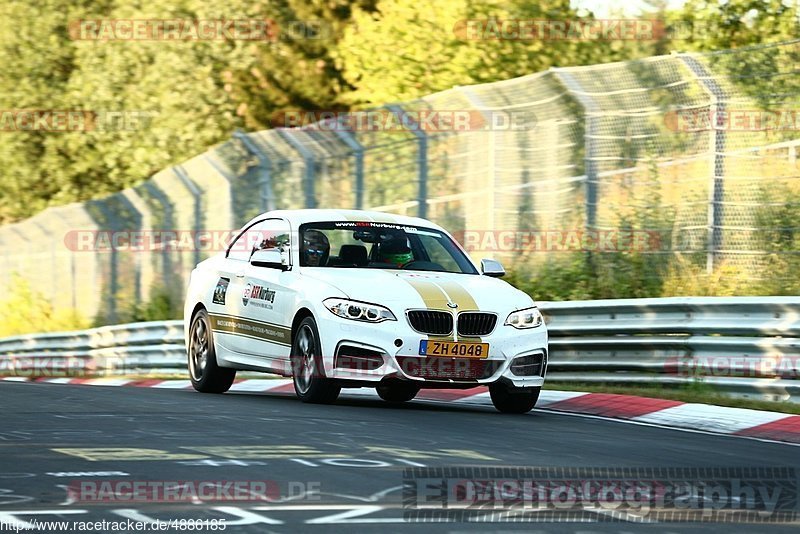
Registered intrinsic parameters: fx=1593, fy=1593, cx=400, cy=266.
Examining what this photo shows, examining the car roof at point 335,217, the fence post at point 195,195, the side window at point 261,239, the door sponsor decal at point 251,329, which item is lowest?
the door sponsor decal at point 251,329

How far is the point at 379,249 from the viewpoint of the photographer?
13398mm

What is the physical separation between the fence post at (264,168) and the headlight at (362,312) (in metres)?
9.96

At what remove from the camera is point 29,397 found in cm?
1312

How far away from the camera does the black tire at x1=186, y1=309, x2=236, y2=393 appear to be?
14492 mm

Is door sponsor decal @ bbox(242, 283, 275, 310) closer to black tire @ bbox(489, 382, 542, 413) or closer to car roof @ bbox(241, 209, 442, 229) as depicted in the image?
car roof @ bbox(241, 209, 442, 229)

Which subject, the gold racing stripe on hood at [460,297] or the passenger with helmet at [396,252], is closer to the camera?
the gold racing stripe on hood at [460,297]

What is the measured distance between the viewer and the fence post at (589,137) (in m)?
18.0

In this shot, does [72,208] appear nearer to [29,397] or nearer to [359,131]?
[359,131]

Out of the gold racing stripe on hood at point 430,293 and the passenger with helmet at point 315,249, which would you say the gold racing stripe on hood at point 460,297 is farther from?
the passenger with helmet at point 315,249

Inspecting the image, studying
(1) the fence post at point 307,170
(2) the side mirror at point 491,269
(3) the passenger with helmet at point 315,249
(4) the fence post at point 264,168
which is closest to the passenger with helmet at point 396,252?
(3) the passenger with helmet at point 315,249

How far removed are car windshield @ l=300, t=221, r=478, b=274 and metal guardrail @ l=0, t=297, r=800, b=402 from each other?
5.88 ft

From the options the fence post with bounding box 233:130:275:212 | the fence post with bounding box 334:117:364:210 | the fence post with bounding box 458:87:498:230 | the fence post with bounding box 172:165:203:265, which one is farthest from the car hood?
the fence post with bounding box 172:165:203:265

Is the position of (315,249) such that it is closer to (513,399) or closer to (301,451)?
(513,399)

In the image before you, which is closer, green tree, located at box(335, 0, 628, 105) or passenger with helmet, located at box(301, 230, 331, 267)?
passenger with helmet, located at box(301, 230, 331, 267)
